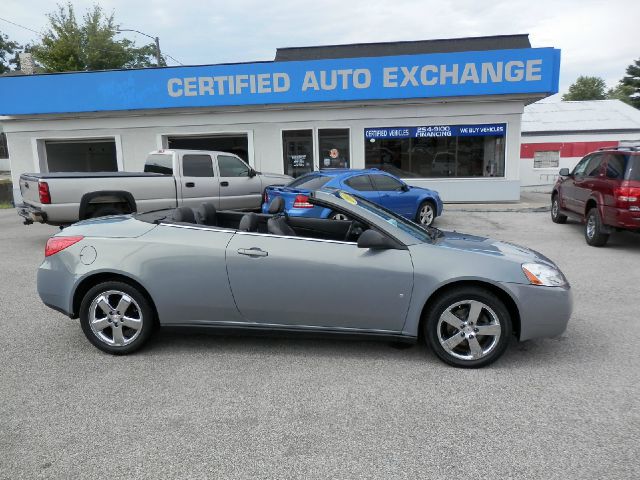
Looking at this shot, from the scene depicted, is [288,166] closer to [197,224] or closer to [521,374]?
[197,224]

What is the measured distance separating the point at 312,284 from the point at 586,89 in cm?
7830

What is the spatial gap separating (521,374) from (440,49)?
53.5 ft

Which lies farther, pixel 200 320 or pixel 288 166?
pixel 288 166

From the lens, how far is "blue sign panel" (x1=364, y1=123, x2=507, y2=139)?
15023mm

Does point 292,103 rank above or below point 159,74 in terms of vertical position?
below

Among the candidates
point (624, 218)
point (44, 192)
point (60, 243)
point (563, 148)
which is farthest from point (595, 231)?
point (563, 148)

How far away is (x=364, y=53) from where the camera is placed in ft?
60.6

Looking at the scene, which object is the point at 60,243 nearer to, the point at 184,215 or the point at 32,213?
the point at 184,215

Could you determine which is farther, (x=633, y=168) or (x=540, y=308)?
(x=633, y=168)

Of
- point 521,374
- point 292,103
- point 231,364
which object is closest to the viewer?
point 521,374

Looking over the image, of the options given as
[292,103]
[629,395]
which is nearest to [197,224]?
[629,395]

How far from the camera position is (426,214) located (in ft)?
36.5

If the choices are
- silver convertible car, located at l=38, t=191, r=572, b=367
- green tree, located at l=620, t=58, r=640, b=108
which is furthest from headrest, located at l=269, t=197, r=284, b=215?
green tree, located at l=620, t=58, r=640, b=108

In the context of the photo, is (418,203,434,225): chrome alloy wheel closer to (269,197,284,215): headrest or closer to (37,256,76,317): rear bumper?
(269,197,284,215): headrest
